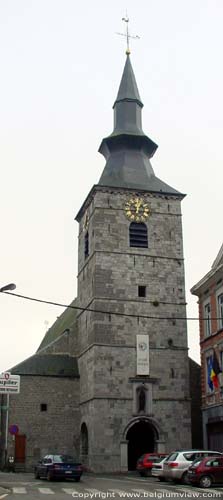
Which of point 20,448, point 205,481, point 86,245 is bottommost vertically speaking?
point 205,481

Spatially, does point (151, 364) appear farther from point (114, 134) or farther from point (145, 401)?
point (114, 134)

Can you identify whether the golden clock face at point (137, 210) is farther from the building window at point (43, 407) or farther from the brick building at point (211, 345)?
the building window at point (43, 407)

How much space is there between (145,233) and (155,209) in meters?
1.66

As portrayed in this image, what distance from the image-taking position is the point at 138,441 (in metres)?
35.1

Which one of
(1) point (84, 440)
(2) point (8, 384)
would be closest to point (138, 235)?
(1) point (84, 440)

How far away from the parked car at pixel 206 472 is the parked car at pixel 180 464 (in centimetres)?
124

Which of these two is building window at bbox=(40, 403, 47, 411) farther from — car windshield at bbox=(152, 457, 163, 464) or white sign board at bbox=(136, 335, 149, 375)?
car windshield at bbox=(152, 457, 163, 464)

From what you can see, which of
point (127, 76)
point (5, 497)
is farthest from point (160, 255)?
point (5, 497)

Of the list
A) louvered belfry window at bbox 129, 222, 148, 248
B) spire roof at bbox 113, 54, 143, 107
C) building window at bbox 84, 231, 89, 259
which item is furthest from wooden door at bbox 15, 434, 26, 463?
spire roof at bbox 113, 54, 143, 107

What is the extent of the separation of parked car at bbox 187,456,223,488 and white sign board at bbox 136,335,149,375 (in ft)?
43.6

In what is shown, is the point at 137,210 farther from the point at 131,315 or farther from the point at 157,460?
the point at 157,460

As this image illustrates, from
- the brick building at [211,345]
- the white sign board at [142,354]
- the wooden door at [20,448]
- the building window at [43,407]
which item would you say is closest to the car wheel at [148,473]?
the brick building at [211,345]

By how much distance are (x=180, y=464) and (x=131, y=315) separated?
11.5 m

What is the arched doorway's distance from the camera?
113ft
